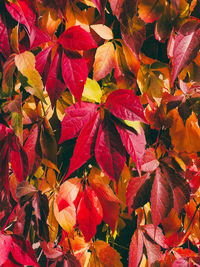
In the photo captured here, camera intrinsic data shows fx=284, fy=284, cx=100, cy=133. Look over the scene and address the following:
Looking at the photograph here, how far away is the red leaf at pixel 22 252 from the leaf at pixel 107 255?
20 centimetres

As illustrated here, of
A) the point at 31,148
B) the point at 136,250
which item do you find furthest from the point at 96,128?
the point at 136,250

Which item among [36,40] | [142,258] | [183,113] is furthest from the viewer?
[142,258]

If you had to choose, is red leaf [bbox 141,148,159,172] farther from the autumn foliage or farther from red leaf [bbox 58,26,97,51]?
red leaf [bbox 58,26,97,51]

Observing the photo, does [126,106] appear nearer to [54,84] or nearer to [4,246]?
[54,84]

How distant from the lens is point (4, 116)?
0.65 meters

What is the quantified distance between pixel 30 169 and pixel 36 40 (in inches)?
11.7

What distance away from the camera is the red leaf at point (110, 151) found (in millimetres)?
616

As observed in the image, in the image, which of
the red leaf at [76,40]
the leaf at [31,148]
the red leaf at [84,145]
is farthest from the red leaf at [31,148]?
the red leaf at [76,40]

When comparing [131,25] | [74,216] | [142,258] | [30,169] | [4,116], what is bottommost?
[142,258]

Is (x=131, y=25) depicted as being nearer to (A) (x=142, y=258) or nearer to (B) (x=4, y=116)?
(B) (x=4, y=116)

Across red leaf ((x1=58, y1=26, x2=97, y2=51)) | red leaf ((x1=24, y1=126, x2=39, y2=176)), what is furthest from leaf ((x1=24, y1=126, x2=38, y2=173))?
red leaf ((x1=58, y1=26, x2=97, y2=51))

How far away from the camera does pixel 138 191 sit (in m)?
0.74

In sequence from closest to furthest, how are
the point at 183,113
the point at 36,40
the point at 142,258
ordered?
the point at 36,40, the point at 183,113, the point at 142,258

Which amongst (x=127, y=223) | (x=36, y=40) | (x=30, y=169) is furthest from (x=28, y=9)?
(x=127, y=223)
